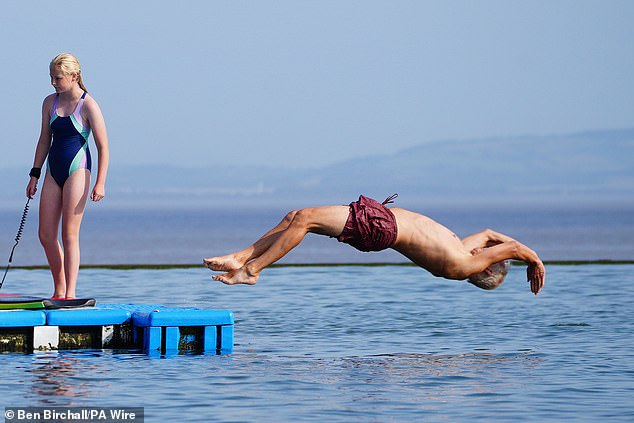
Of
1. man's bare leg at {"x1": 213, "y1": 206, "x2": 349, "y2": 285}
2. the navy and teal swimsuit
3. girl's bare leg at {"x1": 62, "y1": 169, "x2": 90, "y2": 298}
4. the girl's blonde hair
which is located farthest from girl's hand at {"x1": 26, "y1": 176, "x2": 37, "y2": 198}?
man's bare leg at {"x1": 213, "y1": 206, "x2": 349, "y2": 285}

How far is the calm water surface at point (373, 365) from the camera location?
10539 millimetres

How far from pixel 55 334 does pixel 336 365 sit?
277 centimetres

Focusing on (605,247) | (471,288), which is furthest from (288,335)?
(605,247)

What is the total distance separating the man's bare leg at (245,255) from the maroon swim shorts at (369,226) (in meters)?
0.51

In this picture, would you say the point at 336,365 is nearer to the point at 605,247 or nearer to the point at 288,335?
the point at 288,335

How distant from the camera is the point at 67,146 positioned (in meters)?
13.4

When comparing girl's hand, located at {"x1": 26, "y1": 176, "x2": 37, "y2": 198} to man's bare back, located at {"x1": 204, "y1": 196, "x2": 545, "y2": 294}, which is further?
girl's hand, located at {"x1": 26, "y1": 176, "x2": 37, "y2": 198}

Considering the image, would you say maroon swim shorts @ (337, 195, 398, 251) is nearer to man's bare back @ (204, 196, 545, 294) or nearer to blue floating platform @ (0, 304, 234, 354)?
man's bare back @ (204, 196, 545, 294)

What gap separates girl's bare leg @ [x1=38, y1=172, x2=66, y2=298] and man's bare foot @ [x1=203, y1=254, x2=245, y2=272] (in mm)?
2460

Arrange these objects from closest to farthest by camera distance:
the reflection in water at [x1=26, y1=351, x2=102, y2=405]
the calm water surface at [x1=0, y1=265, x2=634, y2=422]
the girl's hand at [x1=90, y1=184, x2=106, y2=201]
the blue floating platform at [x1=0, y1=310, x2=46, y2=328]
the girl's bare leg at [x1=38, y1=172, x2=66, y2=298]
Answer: the calm water surface at [x1=0, y1=265, x2=634, y2=422] → the reflection in water at [x1=26, y1=351, x2=102, y2=405] → the blue floating platform at [x1=0, y1=310, x2=46, y2=328] → the girl's hand at [x1=90, y1=184, x2=106, y2=201] → the girl's bare leg at [x1=38, y1=172, x2=66, y2=298]

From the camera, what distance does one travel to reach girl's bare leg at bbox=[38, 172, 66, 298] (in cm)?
1345

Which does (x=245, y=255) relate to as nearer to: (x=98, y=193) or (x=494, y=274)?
(x=98, y=193)

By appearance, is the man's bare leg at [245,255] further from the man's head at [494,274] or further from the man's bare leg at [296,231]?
the man's head at [494,274]

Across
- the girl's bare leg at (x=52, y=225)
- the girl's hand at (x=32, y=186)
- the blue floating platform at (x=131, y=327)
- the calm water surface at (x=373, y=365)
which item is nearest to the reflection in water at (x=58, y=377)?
the calm water surface at (x=373, y=365)
